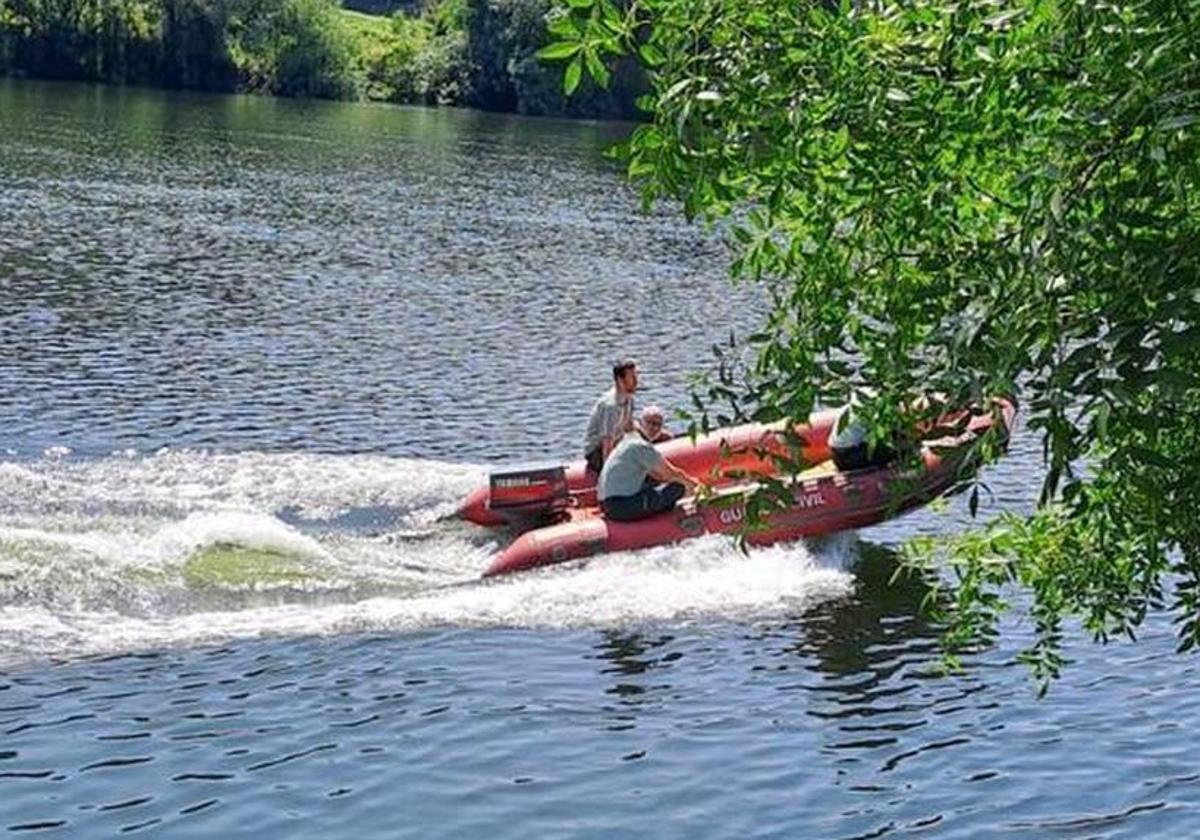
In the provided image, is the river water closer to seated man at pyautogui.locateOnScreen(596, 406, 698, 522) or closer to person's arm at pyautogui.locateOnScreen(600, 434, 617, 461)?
seated man at pyautogui.locateOnScreen(596, 406, 698, 522)

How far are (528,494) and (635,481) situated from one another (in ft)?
4.28

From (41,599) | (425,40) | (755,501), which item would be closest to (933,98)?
(755,501)

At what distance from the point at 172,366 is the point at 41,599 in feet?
40.9

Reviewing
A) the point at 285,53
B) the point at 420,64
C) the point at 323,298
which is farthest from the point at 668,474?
the point at 420,64

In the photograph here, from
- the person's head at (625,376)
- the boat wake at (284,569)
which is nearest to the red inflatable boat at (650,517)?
the boat wake at (284,569)

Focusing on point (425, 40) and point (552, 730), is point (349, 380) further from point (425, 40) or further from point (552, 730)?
point (425, 40)

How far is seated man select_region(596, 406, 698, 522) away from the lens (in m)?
18.3

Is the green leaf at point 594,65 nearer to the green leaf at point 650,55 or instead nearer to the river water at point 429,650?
the green leaf at point 650,55

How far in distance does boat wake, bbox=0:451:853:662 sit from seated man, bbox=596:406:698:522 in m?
0.51

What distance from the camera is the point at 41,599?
50.6 feet

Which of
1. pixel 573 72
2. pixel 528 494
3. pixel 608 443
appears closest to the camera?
pixel 573 72

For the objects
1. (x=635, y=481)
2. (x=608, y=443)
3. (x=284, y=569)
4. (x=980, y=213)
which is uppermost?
(x=980, y=213)

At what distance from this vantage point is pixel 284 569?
16906 mm

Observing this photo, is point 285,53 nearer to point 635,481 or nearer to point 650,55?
point 635,481
